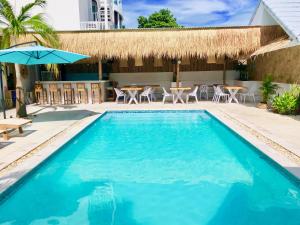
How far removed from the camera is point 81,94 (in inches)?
495

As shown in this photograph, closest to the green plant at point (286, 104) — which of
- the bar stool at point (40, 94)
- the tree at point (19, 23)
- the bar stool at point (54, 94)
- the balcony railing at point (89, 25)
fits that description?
the tree at point (19, 23)

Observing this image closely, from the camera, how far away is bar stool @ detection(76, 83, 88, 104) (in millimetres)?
12453

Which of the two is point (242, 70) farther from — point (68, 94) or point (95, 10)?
point (95, 10)

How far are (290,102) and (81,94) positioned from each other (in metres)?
8.59

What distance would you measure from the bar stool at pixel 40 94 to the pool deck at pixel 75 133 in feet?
10.1

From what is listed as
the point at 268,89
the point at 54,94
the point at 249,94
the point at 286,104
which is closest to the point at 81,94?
the point at 54,94

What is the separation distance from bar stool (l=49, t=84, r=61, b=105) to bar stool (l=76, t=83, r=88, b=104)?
3.01 feet

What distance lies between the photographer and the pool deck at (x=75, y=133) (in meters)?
4.34

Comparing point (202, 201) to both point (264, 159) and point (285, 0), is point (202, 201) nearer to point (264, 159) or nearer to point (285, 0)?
point (264, 159)

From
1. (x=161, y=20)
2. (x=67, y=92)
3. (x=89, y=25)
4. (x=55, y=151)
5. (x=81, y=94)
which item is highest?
(x=161, y=20)

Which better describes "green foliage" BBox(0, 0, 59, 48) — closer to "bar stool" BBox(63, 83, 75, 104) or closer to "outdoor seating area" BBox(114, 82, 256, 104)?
"bar stool" BBox(63, 83, 75, 104)

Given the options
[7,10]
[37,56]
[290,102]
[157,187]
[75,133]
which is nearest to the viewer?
[157,187]

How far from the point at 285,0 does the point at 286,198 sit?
10.7 meters

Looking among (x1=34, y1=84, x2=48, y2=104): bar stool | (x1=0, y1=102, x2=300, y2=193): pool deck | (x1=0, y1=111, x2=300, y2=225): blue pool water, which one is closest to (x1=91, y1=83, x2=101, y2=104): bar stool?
(x1=34, y1=84, x2=48, y2=104): bar stool
